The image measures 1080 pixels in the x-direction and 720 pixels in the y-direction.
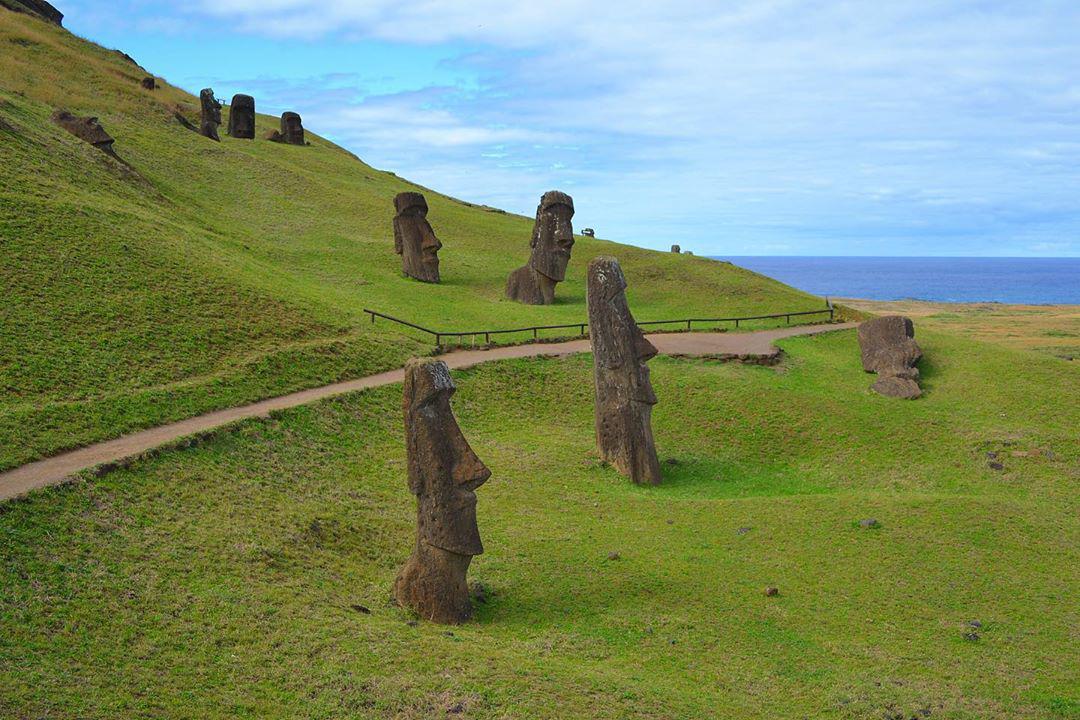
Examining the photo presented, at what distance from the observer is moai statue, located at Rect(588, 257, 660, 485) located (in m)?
26.5

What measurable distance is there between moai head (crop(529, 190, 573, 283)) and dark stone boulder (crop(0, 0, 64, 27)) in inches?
2254

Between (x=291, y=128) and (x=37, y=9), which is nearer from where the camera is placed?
(x=291, y=128)

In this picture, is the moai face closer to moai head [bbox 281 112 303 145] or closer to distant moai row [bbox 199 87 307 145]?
distant moai row [bbox 199 87 307 145]

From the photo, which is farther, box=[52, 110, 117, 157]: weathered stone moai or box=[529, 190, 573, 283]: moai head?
box=[52, 110, 117, 157]: weathered stone moai

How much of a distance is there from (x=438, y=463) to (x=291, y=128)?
6908 cm

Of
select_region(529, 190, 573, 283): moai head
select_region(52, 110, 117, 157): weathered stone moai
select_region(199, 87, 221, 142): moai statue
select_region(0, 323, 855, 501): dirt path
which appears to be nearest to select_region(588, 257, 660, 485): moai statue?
select_region(0, 323, 855, 501): dirt path

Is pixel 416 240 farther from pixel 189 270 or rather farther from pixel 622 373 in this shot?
pixel 622 373

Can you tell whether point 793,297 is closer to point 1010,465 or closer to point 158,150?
point 1010,465

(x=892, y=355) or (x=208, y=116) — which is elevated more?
(x=208, y=116)

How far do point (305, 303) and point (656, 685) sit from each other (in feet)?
82.9

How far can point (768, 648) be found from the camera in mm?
16594

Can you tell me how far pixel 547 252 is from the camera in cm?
4638

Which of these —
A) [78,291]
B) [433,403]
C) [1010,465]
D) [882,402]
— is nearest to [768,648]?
[433,403]

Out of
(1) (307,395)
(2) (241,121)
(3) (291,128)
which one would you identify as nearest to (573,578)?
(1) (307,395)
